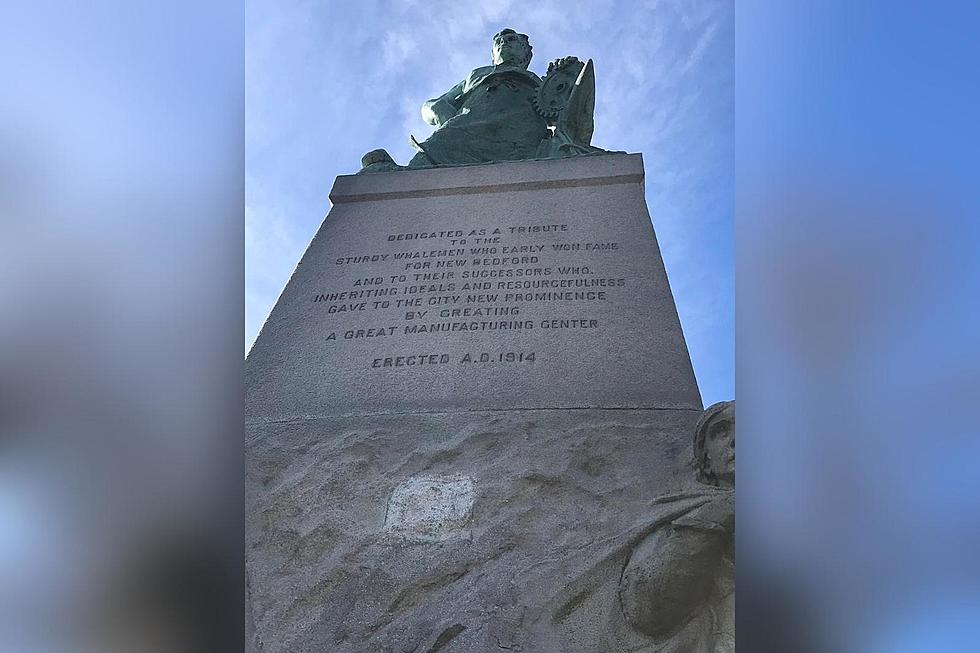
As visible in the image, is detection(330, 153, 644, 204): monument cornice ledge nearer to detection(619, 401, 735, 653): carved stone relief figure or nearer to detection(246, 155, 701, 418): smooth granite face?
detection(246, 155, 701, 418): smooth granite face

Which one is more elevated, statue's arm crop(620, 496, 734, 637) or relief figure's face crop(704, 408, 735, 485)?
relief figure's face crop(704, 408, 735, 485)

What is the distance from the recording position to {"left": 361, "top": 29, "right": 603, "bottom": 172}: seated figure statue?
6.79m

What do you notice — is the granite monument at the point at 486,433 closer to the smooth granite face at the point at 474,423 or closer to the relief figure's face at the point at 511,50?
the smooth granite face at the point at 474,423

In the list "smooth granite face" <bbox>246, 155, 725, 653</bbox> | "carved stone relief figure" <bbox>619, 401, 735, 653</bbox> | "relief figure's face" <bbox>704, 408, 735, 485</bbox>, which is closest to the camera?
"carved stone relief figure" <bbox>619, 401, 735, 653</bbox>

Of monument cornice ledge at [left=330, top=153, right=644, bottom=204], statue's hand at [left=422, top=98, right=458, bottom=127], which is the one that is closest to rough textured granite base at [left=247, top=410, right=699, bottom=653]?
monument cornice ledge at [left=330, top=153, right=644, bottom=204]

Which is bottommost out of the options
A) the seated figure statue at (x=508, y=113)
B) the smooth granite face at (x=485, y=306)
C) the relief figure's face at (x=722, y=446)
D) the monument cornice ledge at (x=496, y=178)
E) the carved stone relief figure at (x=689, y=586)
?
the carved stone relief figure at (x=689, y=586)

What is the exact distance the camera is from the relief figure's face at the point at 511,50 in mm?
7977

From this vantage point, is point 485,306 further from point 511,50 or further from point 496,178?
point 511,50

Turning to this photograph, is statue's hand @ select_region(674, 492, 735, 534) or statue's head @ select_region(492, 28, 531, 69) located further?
statue's head @ select_region(492, 28, 531, 69)

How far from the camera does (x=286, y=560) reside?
3.02 m

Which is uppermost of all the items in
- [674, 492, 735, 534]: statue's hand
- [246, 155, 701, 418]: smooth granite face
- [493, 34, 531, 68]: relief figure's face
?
[493, 34, 531, 68]: relief figure's face

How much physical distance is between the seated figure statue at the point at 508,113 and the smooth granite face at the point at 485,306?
1087mm

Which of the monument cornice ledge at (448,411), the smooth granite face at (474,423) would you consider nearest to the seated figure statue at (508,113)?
the smooth granite face at (474,423)
